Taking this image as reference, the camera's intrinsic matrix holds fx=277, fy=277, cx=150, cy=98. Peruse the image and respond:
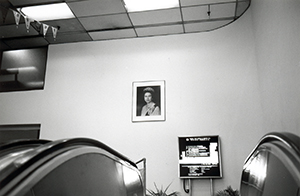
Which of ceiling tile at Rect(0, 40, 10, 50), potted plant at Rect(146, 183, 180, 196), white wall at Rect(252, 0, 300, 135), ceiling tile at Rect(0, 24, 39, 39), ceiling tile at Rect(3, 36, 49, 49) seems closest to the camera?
white wall at Rect(252, 0, 300, 135)

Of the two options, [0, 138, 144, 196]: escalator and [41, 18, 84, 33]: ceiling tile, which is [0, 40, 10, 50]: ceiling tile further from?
[0, 138, 144, 196]: escalator

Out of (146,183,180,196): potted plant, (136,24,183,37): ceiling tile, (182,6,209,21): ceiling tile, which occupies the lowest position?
(146,183,180,196): potted plant

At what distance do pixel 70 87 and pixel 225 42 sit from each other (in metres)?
3.34

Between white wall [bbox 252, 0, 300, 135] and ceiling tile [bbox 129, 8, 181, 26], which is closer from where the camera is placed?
white wall [bbox 252, 0, 300, 135]

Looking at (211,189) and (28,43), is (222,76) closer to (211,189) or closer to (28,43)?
(211,189)

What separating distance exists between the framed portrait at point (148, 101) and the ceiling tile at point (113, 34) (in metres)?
1.11

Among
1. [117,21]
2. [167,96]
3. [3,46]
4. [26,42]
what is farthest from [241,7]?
[3,46]

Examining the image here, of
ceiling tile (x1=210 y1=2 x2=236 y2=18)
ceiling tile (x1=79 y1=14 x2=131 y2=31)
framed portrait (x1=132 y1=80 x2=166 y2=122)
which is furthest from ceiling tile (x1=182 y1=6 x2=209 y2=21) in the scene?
framed portrait (x1=132 y1=80 x2=166 y2=122)

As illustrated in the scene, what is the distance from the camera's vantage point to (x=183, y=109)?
5.31m

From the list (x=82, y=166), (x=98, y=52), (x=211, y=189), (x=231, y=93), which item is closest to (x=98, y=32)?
(x=98, y=52)

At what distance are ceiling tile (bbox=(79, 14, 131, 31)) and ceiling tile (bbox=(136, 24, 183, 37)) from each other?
1.11 ft

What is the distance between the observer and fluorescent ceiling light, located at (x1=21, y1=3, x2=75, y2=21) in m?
5.07

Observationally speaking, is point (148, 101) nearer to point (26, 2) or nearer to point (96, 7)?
point (96, 7)

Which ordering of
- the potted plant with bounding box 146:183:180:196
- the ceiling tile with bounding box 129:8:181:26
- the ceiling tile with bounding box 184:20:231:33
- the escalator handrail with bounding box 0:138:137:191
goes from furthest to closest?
1. the ceiling tile with bounding box 184:20:231:33
2. the ceiling tile with bounding box 129:8:181:26
3. the potted plant with bounding box 146:183:180:196
4. the escalator handrail with bounding box 0:138:137:191
